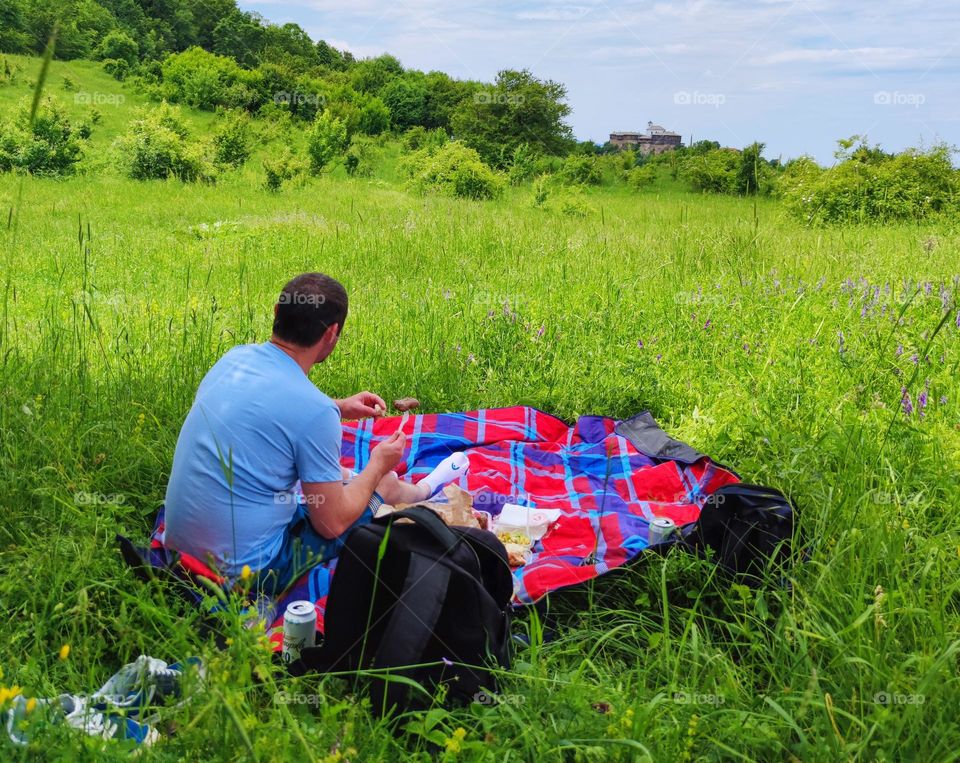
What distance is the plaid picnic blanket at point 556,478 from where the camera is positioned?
2902mm

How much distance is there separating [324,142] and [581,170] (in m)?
7.14

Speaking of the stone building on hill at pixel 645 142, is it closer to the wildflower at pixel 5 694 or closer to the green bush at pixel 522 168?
the green bush at pixel 522 168

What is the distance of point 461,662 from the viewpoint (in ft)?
6.81

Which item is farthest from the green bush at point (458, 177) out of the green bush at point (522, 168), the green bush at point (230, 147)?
the green bush at point (230, 147)

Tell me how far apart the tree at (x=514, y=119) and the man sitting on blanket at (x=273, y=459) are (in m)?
23.3

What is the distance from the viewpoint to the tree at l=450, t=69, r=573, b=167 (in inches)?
1035

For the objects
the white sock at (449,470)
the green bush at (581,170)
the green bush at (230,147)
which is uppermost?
the green bush at (581,170)

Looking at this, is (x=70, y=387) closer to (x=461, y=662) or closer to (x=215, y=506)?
(x=215, y=506)

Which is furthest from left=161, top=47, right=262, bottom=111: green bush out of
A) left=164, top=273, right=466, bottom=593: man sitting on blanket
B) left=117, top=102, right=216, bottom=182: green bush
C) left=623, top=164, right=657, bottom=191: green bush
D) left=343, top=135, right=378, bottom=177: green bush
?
left=164, top=273, right=466, bottom=593: man sitting on blanket

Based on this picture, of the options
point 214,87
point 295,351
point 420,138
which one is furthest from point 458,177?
point 214,87

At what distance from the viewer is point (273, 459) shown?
272 cm

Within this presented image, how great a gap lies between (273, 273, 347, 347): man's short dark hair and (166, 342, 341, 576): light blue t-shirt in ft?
0.39

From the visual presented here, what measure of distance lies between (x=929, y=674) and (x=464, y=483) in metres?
2.32

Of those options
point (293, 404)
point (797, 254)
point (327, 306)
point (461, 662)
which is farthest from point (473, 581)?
point (797, 254)
